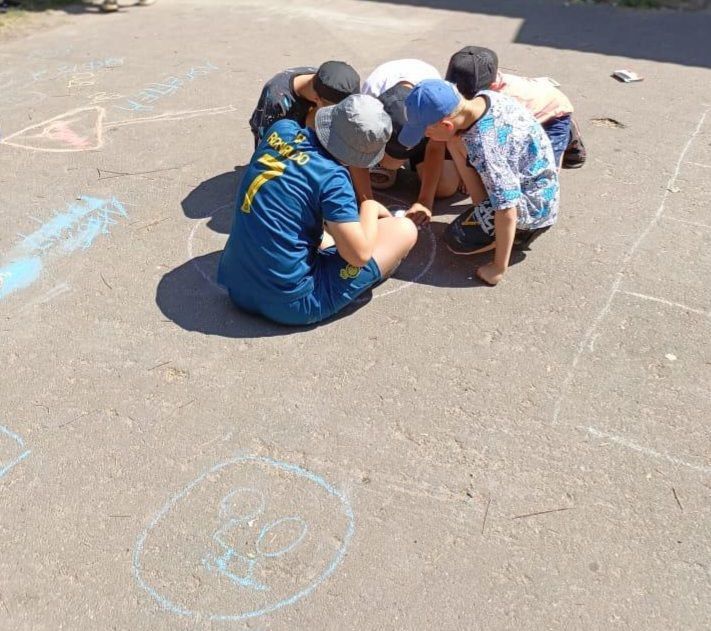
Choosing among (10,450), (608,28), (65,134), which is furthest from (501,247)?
(608,28)

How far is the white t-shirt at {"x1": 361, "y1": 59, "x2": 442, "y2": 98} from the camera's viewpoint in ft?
12.2

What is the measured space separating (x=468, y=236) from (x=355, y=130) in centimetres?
98

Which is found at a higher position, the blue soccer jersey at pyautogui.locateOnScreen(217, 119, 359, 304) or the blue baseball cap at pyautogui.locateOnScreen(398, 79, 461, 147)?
the blue baseball cap at pyautogui.locateOnScreen(398, 79, 461, 147)

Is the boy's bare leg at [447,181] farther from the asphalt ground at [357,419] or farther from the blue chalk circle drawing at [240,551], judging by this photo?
the blue chalk circle drawing at [240,551]

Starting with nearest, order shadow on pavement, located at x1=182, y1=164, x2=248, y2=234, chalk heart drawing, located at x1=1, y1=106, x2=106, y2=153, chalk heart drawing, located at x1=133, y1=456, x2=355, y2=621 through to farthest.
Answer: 1. chalk heart drawing, located at x1=133, y1=456, x2=355, y2=621
2. shadow on pavement, located at x1=182, y1=164, x2=248, y2=234
3. chalk heart drawing, located at x1=1, y1=106, x2=106, y2=153

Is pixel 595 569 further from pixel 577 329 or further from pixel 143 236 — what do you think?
pixel 143 236

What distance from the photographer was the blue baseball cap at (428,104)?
9.50ft

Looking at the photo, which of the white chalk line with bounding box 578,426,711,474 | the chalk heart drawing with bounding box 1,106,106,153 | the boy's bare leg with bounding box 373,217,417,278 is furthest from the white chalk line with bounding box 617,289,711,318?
the chalk heart drawing with bounding box 1,106,106,153

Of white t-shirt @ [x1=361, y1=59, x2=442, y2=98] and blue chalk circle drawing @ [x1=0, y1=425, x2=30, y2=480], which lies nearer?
blue chalk circle drawing @ [x1=0, y1=425, x2=30, y2=480]

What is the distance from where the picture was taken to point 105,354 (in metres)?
2.97

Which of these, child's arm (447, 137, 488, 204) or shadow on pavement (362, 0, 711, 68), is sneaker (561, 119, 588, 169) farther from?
shadow on pavement (362, 0, 711, 68)

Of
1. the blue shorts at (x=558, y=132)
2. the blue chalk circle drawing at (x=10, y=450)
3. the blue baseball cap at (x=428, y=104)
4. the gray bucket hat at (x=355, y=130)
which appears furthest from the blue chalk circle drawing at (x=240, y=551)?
the blue shorts at (x=558, y=132)

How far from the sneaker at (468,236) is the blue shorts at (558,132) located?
0.87 m

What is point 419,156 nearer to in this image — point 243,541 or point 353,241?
point 353,241
